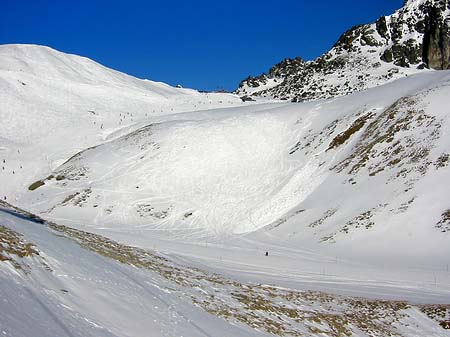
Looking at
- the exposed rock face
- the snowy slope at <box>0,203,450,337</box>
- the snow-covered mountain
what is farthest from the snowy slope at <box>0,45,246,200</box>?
the snowy slope at <box>0,203,450,337</box>

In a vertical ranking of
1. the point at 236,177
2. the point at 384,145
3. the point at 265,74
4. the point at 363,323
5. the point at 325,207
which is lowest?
the point at 363,323

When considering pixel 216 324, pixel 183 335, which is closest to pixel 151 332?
pixel 183 335

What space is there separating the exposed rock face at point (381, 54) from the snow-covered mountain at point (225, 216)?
55.5 meters

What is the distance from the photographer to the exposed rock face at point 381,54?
370 ft

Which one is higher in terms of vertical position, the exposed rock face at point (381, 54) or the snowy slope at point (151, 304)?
the exposed rock face at point (381, 54)

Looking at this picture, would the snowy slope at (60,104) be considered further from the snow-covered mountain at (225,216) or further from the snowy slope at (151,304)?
the snowy slope at (151,304)

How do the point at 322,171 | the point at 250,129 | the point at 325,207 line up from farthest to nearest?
the point at 250,129
the point at 322,171
the point at 325,207

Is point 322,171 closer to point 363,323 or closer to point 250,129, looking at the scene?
point 250,129

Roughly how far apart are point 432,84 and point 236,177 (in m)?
21.3

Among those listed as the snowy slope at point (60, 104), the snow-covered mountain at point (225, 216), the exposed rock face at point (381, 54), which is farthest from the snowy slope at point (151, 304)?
the exposed rock face at point (381, 54)

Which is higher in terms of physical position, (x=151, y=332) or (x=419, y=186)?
(x=419, y=186)

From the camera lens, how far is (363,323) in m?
12.6

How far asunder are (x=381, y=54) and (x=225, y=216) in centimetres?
10716

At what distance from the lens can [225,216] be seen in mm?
37312
